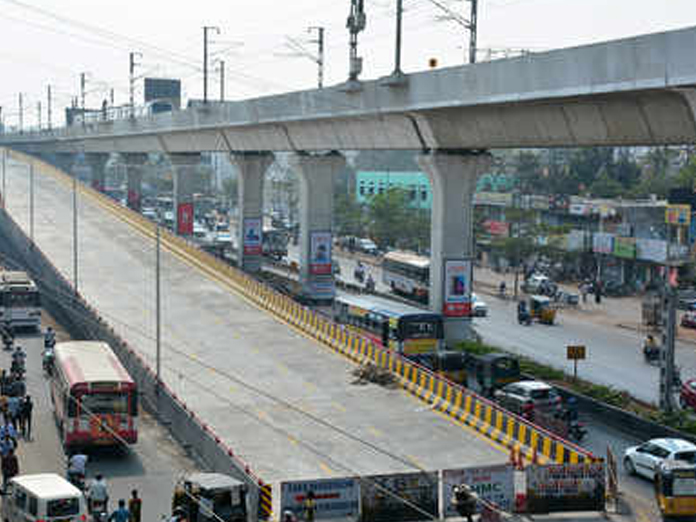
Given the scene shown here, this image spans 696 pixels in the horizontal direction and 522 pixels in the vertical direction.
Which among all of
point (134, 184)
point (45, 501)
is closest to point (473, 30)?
point (45, 501)

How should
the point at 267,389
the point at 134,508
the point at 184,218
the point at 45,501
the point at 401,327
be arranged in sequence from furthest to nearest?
the point at 184,218, the point at 401,327, the point at 267,389, the point at 134,508, the point at 45,501

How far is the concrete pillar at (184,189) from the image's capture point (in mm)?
90812

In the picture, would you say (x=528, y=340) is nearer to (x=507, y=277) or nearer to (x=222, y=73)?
(x=507, y=277)

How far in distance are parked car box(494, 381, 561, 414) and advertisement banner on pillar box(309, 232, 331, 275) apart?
28.2 meters

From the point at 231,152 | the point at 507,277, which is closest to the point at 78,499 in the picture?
the point at 231,152

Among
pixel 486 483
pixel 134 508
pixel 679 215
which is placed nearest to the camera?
pixel 134 508

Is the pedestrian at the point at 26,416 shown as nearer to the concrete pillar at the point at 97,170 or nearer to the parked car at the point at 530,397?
the parked car at the point at 530,397

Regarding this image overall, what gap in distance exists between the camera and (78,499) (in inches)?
861

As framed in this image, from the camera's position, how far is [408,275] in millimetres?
64125

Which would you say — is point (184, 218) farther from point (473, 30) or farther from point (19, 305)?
point (473, 30)

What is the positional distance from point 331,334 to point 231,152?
32.2 m

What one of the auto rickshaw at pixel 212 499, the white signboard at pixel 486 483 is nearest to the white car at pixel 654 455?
the white signboard at pixel 486 483

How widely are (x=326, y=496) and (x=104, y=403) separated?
959 centimetres

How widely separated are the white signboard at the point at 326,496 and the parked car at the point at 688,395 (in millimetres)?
19145
